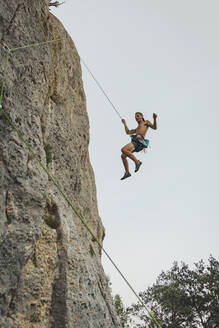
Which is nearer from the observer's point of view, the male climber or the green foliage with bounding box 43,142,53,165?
the green foliage with bounding box 43,142,53,165

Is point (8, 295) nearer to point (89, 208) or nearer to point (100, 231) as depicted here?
point (89, 208)

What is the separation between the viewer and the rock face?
494cm

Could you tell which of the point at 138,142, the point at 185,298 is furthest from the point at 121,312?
the point at 138,142

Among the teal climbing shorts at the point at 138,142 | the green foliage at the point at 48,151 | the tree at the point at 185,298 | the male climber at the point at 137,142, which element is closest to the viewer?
the green foliage at the point at 48,151

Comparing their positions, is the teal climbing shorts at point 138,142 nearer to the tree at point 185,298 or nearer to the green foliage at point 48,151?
the green foliage at point 48,151

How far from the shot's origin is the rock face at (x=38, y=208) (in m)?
4.94

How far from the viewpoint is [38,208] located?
565 centimetres

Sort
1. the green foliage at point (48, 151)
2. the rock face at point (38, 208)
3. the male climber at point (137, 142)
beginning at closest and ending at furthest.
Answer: the rock face at point (38, 208) < the green foliage at point (48, 151) < the male climber at point (137, 142)

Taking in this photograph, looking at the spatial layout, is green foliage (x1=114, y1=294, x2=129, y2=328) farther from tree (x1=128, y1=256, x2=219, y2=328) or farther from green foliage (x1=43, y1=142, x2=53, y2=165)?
green foliage (x1=43, y1=142, x2=53, y2=165)

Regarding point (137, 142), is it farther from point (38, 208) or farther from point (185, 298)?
point (185, 298)

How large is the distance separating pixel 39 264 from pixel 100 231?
4.88 metres

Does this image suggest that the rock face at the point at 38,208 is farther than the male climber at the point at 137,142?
No

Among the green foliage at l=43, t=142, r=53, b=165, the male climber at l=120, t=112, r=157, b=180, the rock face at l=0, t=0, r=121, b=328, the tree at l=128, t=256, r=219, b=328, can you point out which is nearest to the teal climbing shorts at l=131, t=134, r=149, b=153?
the male climber at l=120, t=112, r=157, b=180

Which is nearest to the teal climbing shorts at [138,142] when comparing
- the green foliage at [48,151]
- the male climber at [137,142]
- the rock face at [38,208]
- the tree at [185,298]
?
the male climber at [137,142]
